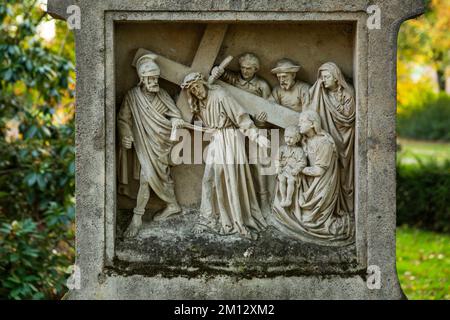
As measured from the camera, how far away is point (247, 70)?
5.92 m

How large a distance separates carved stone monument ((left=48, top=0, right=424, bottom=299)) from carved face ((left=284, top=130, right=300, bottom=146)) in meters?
0.01

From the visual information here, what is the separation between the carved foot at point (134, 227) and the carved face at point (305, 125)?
Answer: 143cm

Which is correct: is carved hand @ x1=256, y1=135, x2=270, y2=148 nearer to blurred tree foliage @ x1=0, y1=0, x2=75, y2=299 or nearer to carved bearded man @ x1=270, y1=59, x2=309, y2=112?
carved bearded man @ x1=270, y1=59, x2=309, y2=112

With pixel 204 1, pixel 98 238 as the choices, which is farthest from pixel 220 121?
pixel 98 238

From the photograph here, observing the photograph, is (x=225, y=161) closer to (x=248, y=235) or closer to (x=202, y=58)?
(x=248, y=235)

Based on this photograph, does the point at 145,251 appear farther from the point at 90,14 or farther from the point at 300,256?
the point at 90,14

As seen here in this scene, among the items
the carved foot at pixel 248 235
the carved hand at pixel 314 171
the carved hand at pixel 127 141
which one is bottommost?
the carved foot at pixel 248 235

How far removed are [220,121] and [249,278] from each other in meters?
1.21

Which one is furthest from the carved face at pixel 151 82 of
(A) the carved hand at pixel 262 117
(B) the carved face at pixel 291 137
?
(B) the carved face at pixel 291 137

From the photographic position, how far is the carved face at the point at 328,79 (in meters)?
5.73

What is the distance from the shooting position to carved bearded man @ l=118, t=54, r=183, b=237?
19.1ft

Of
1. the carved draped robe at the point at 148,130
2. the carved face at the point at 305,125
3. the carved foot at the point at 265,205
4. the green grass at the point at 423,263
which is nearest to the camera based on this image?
the carved face at the point at 305,125

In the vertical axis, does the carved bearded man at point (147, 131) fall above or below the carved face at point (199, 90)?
below

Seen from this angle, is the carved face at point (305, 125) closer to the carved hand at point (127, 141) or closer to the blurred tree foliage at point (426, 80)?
the carved hand at point (127, 141)
